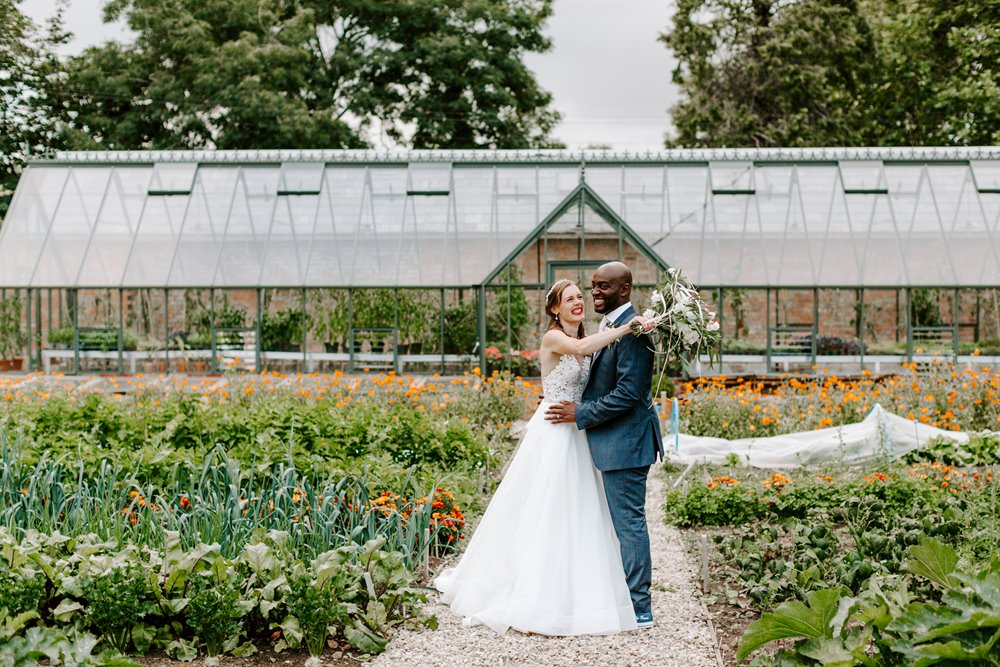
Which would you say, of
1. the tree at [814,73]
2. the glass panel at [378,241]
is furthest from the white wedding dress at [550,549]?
the tree at [814,73]

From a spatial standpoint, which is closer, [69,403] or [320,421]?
[320,421]

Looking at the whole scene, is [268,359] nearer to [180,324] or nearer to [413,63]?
[180,324]

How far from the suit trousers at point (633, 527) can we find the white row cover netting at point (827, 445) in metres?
3.30

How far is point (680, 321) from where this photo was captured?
4391mm

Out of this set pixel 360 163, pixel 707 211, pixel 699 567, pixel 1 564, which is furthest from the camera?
pixel 360 163

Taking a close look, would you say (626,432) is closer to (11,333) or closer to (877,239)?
(877,239)

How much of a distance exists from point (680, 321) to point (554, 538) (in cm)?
115

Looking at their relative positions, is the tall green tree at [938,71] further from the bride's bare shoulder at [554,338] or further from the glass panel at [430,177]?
the bride's bare shoulder at [554,338]

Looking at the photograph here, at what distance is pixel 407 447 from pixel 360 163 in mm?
11443

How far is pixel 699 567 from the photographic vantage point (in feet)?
17.4

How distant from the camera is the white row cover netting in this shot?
7.60 metres

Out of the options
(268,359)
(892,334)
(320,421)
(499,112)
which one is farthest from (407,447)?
(499,112)

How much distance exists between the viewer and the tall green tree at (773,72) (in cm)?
2419

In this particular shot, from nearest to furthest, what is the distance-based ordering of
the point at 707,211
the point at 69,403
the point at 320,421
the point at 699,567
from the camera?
the point at 699,567
the point at 320,421
the point at 69,403
the point at 707,211
